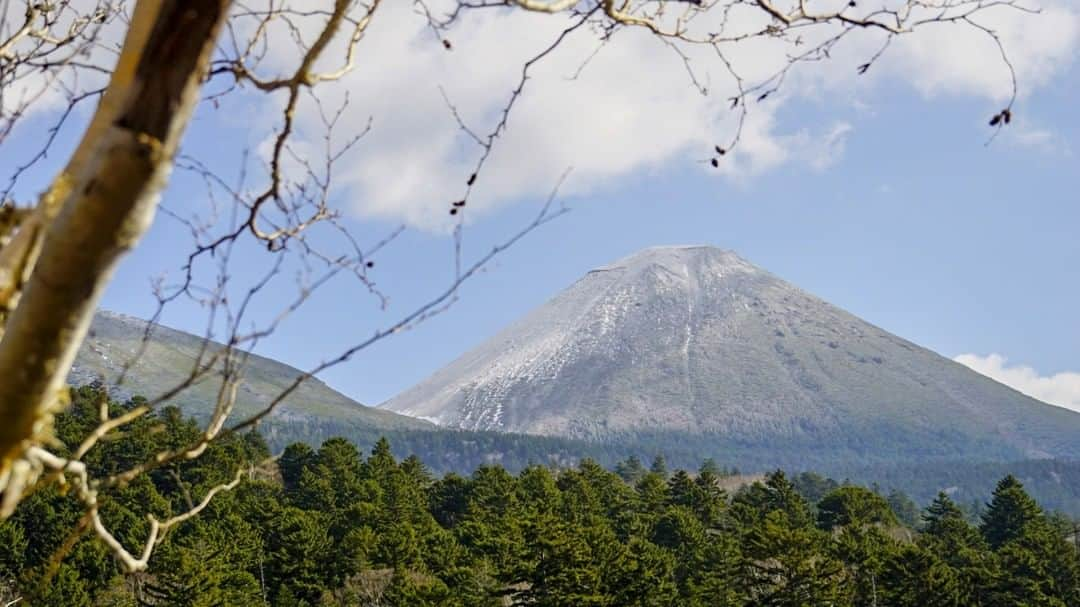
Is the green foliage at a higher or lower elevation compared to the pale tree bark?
higher

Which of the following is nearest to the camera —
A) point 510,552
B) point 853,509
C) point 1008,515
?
point 510,552

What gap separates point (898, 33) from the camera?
2871 millimetres

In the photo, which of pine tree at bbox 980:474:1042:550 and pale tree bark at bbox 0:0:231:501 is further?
pine tree at bbox 980:474:1042:550

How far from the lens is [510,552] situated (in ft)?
96.9

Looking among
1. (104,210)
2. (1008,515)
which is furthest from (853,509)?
(104,210)

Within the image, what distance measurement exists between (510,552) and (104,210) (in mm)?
29293

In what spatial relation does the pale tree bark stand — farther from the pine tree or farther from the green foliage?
the pine tree

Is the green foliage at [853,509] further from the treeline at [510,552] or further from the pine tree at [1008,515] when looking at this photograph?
the pine tree at [1008,515]

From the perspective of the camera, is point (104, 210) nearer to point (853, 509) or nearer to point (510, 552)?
point (510, 552)

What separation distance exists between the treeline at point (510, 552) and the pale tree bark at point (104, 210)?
68.5 ft

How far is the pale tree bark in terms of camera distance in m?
1.25

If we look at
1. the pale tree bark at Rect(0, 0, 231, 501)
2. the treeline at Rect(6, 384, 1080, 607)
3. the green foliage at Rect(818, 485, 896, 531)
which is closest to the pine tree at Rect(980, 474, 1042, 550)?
the treeline at Rect(6, 384, 1080, 607)

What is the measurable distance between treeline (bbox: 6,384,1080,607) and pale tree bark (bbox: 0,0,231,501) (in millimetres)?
20871

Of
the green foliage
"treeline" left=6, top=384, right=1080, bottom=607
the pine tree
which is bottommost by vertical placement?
"treeline" left=6, top=384, right=1080, bottom=607
